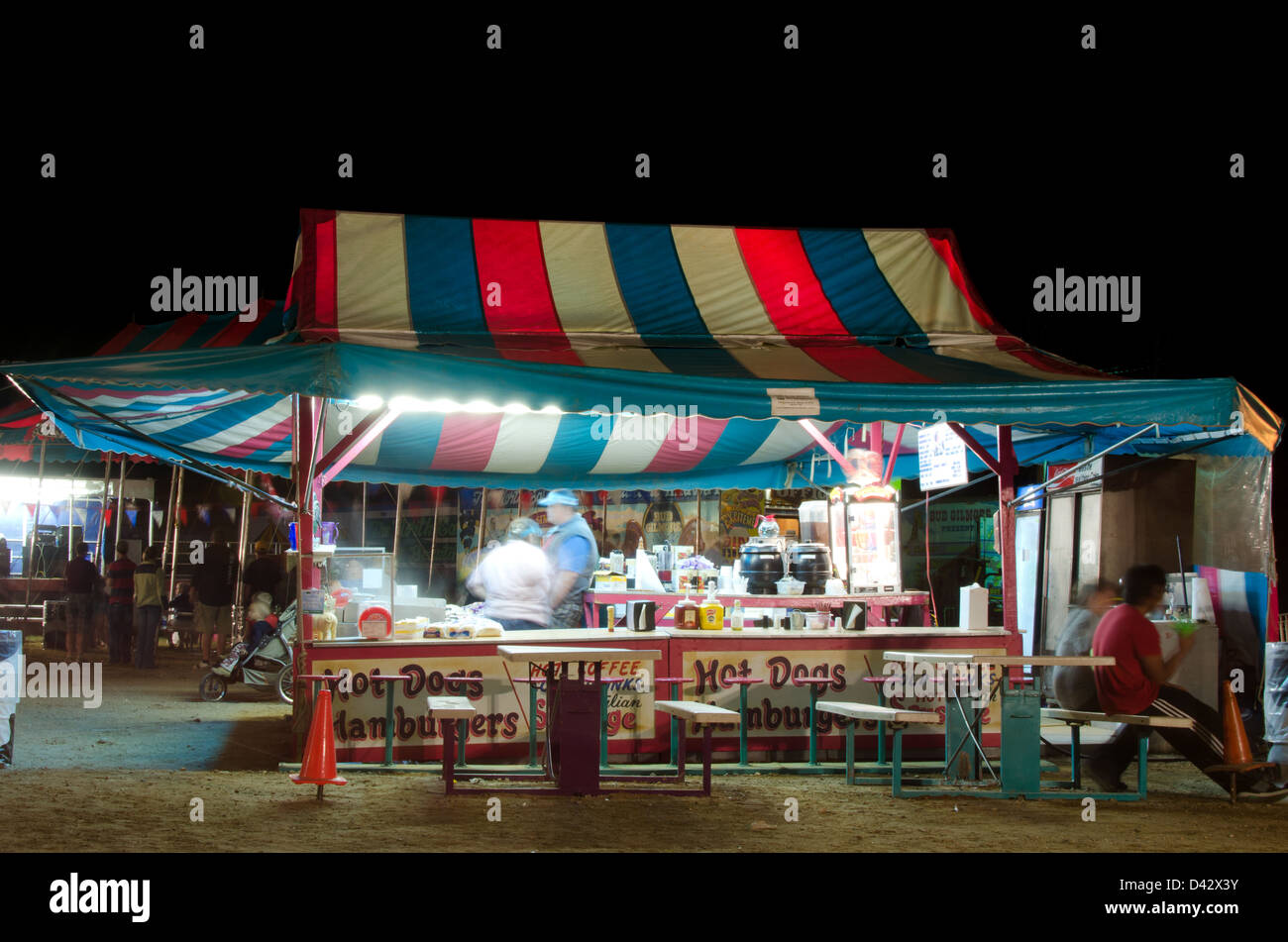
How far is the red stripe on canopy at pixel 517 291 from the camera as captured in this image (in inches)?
289

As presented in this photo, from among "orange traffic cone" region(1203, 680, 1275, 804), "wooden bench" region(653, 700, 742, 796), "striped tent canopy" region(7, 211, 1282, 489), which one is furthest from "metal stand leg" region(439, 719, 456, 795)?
"orange traffic cone" region(1203, 680, 1275, 804)

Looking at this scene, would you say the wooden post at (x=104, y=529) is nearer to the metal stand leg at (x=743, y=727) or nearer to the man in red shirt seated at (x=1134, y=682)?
the metal stand leg at (x=743, y=727)

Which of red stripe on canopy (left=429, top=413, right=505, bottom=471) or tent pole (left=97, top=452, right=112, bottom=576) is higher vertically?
red stripe on canopy (left=429, top=413, right=505, bottom=471)

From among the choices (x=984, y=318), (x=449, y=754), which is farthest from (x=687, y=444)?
(x=449, y=754)

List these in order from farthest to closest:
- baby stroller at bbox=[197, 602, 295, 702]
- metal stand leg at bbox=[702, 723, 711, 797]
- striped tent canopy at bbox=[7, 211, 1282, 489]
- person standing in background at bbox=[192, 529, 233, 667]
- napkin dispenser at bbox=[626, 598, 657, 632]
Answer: person standing in background at bbox=[192, 529, 233, 667]
baby stroller at bbox=[197, 602, 295, 702]
napkin dispenser at bbox=[626, 598, 657, 632]
metal stand leg at bbox=[702, 723, 711, 797]
striped tent canopy at bbox=[7, 211, 1282, 489]

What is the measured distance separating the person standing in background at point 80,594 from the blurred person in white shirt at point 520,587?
863 centimetres

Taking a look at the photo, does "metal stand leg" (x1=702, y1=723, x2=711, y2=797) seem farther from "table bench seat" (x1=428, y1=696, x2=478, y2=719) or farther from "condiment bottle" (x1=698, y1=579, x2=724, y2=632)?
"condiment bottle" (x1=698, y1=579, x2=724, y2=632)

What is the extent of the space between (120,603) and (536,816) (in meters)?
10.3

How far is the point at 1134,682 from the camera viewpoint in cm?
669


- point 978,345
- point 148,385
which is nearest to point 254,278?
point 148,385

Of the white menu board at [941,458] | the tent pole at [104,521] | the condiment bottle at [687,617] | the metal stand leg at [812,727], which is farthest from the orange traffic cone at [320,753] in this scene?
the tent pole at [104,521]

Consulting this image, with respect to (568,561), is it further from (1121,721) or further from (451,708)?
(1121,721)

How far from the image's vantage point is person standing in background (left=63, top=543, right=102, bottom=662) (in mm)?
14250

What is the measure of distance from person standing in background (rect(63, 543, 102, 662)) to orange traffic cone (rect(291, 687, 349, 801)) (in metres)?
9.50
